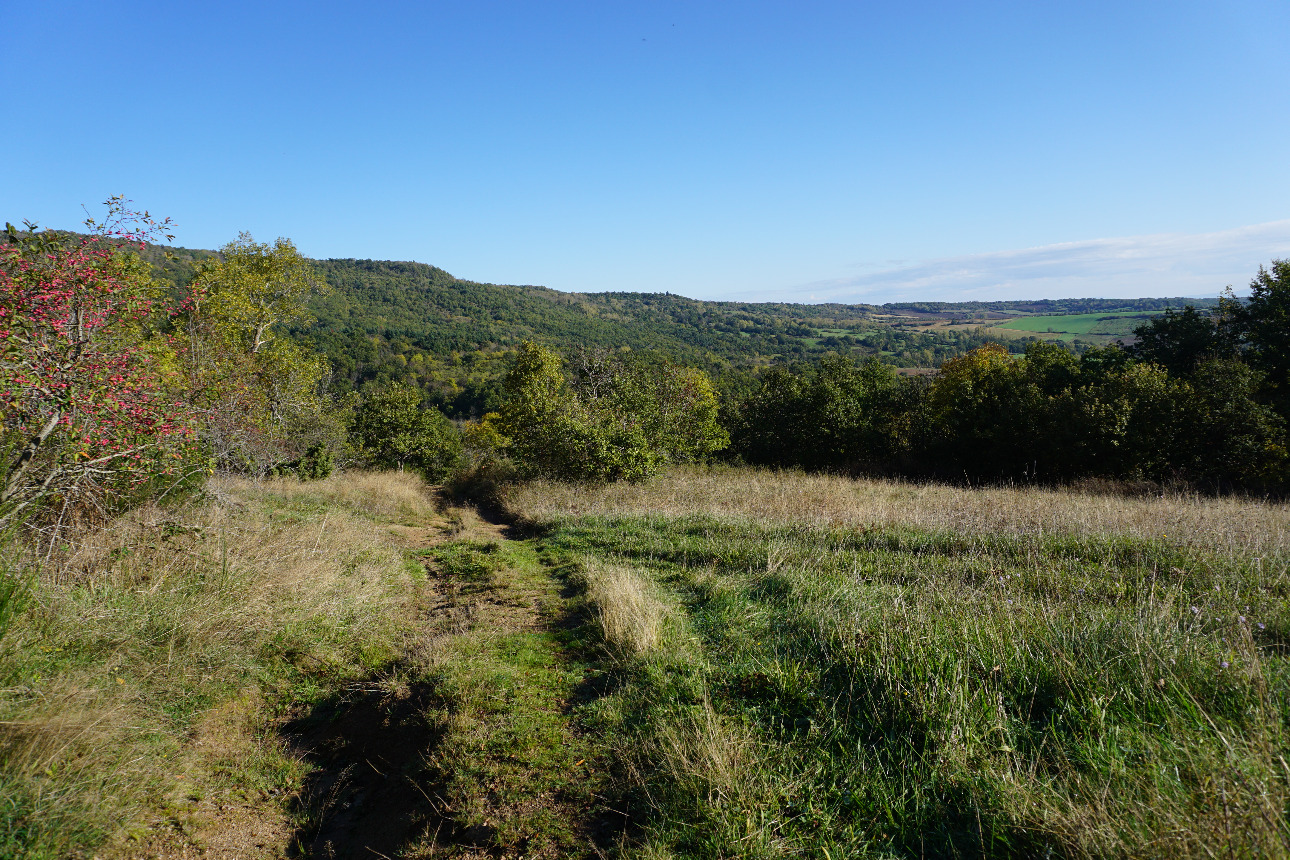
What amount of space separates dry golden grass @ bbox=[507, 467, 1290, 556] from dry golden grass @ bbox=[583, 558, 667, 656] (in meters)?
4.09

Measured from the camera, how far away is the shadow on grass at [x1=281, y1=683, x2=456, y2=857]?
3.18 meters

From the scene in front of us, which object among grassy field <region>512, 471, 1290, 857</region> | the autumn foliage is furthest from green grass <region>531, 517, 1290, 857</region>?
the autumn foliage

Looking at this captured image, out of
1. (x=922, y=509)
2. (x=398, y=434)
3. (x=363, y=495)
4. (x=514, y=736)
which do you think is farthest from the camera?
(x=398, y=434)

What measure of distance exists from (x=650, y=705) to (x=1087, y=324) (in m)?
140

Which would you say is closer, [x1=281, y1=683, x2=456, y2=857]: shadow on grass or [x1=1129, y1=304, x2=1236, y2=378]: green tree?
[x1=281, y1=683, x2=456, y2=857]: shadow on grass

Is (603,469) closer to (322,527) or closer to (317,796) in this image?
(322,527)

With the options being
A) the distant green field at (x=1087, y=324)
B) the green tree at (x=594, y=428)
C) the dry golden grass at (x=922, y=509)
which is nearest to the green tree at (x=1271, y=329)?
the dry golden grass at (x=922, y=509)

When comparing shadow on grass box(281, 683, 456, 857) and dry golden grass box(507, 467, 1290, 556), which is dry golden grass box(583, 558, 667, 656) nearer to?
shadow on grass box(281, 683, 456, 857)

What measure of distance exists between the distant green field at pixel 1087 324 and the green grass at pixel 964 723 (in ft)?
377

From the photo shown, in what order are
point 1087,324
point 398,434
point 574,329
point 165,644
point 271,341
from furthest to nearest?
point 574,329 → point 1087,324 → point 398,434 → point 271,341 → point 165,644

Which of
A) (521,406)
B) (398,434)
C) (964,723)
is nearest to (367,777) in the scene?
(964,723)

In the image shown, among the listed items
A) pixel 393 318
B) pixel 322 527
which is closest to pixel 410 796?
pixel 322 527

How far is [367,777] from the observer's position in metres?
3.78

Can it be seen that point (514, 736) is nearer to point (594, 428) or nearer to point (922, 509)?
point (922, 509)
